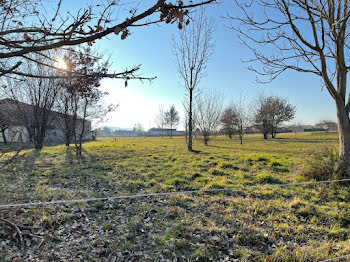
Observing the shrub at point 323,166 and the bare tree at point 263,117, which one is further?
the bare tree at point 263,117

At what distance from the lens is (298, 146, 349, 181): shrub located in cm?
496

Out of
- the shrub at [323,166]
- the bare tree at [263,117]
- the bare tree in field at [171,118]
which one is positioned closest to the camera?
the shrub at [323,166]

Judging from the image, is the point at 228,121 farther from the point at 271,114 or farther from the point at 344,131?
the point at 344,131

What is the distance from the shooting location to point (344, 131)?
198 inches

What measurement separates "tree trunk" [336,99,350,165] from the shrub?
0.18 m

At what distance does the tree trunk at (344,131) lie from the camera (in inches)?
196

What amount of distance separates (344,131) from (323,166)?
1104 mm

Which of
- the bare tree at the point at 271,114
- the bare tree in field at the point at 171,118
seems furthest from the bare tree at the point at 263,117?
the bare tree in field at the point at 171,118

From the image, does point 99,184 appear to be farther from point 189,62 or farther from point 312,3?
point 189,62

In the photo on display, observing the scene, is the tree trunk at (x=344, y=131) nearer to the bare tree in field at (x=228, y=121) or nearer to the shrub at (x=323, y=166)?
the shrub at (x=323, y=166)

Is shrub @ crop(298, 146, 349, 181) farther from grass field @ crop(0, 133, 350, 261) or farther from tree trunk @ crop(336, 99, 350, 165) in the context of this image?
grass field @ crop(0, 133, 350, 261)

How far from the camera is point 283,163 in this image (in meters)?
7.54

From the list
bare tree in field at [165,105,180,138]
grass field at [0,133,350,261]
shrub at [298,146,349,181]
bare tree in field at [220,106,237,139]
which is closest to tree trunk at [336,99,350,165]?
shrub at [298,146,349,181]

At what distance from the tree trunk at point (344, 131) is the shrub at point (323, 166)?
184 millimetres
